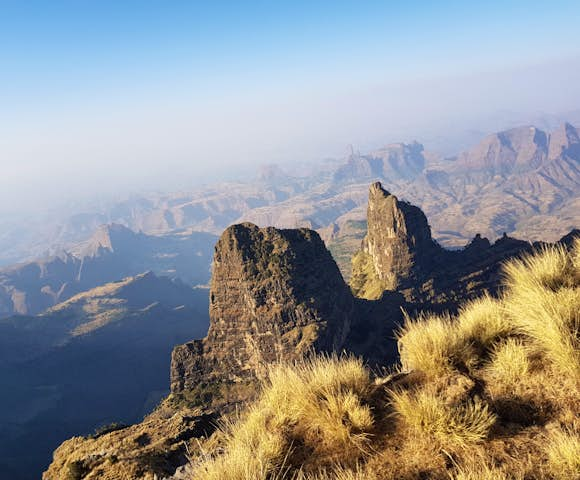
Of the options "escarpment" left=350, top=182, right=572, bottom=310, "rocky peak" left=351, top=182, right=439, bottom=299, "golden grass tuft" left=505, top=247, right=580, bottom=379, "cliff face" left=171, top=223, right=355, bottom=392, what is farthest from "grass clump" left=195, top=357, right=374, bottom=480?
"rocky peak" left=351, top=182, right=439, bottom=299

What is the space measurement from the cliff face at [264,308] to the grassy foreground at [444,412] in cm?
6666

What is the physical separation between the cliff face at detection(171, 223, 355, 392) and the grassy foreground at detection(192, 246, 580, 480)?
66.7 metres

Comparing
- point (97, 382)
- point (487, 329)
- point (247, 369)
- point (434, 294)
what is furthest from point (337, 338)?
point (97, 382)

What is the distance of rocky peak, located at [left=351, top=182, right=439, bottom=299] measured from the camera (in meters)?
113

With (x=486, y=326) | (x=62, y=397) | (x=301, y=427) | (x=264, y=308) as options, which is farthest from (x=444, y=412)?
(x=62, y=397)

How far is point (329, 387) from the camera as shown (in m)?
6.38

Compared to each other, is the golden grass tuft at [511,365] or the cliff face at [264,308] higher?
the golden grass tuft at [511,365]

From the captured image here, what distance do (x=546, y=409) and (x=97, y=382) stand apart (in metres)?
217

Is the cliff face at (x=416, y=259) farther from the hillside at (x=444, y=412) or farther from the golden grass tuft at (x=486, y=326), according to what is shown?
the hillside at (x=444, y=412)

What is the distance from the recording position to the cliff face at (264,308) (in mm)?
75062

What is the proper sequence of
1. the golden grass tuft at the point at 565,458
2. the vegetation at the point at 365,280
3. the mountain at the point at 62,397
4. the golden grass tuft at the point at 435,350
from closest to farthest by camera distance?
the golden grass tuft at the point at 565,458, the golden grass tuft at the point at 435,350, the vegetation at the point at 365,280, the mountain at the point at 62,397

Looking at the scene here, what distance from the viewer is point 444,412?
200 inches

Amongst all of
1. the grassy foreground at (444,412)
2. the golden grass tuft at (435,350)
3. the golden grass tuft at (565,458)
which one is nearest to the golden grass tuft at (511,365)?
the grassy foreground at (444,412)

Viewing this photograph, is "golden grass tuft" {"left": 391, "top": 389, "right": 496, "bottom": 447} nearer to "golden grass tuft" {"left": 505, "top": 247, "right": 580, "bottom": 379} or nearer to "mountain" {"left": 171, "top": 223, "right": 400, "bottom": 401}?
"golden grass tuft" {"left": 505, "top": 247, "right": 580, "bottom": 379}
